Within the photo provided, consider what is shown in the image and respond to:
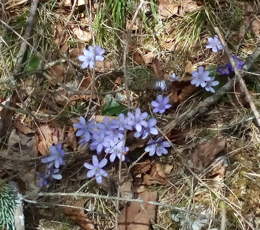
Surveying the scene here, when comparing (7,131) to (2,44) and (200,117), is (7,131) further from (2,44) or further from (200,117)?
(200,117)

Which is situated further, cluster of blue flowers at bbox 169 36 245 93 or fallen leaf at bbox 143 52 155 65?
fallen leaf at bbox 143 52 155 65

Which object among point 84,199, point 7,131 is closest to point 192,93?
point 84,199

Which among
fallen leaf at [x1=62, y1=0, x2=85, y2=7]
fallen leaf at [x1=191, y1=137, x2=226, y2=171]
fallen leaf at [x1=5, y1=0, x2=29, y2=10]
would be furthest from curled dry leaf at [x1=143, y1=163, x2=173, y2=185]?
fallen leaf at [x1=5, y1=0, x2=29, y2=10]

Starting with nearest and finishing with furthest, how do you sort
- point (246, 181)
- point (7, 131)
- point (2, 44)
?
1. point (246, 181)
2. point (7, 131)
3. point (2, 44)

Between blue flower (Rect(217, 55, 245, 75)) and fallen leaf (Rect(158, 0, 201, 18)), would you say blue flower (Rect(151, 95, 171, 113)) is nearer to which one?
blue flower (Rect(217, 55, 245, 75))

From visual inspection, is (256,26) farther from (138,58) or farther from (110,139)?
(110,139)

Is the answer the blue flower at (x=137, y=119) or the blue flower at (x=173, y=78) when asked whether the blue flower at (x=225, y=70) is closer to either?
the blue flower at (x=173, y=78)

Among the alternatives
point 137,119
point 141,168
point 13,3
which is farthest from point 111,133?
point 13,3
